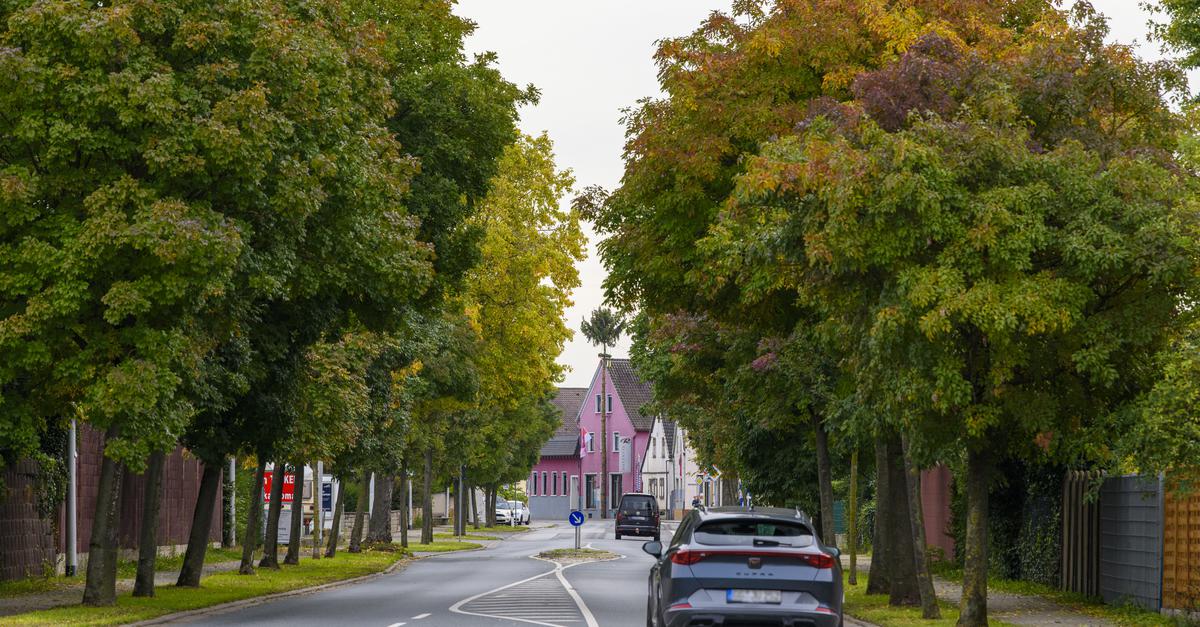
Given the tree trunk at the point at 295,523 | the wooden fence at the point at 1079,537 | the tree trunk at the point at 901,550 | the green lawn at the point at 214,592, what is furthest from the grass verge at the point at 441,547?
the tree trunk at the point at 901,550

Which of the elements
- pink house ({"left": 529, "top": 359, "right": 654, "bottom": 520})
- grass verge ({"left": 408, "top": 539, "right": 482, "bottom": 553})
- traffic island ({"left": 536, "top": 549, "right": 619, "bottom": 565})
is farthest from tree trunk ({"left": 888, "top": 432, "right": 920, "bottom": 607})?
pink house ({"left": 529, "top": 359, "right": 654, "bottom": 520})

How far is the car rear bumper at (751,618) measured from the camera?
46.7 ft

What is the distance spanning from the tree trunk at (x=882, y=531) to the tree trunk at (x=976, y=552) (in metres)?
4.92

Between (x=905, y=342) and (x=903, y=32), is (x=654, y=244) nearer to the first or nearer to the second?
(x=903, y=32)

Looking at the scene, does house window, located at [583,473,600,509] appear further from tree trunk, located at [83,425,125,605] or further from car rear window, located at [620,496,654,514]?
tree trunk, located at [83,425,125,605]

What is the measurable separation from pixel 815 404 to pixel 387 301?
10708 millimetres

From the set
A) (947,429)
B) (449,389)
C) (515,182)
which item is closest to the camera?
(947,429)

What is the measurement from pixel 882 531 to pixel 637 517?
145ft

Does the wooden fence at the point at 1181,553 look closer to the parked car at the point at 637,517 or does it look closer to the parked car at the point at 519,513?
the parked car at the point at 637,517

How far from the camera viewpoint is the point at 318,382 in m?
29.8

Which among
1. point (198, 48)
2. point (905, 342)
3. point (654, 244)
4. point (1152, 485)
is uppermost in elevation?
point (198, 48)

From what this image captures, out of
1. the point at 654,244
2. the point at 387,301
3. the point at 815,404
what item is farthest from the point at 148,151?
the point at 815,404

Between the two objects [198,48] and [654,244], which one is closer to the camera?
[198,48]

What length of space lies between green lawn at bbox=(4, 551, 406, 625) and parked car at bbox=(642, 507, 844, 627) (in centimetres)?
857
